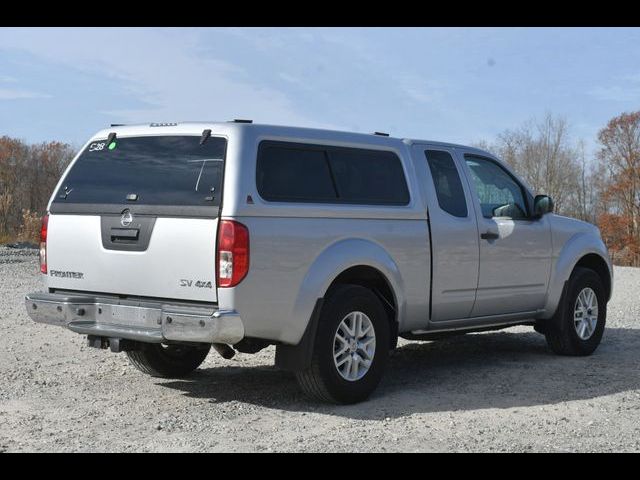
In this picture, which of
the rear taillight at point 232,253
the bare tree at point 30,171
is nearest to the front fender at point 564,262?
the rear taillight at point 232,253

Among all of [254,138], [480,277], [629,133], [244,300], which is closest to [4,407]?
[244,300]

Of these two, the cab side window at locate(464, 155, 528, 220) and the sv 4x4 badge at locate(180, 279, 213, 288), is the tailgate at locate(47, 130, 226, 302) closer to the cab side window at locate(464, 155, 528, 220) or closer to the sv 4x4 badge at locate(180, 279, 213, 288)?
the sv 4x4 badge at locate(180, 279, 213, 288)

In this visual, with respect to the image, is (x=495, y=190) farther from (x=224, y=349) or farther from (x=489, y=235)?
(x=224, y=349)

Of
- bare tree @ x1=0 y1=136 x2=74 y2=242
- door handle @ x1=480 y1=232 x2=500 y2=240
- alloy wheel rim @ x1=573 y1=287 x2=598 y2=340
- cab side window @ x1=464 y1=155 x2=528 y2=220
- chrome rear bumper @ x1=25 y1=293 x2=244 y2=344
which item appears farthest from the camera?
bare tree @ x1=0 y1=136 x2=74 y2=242

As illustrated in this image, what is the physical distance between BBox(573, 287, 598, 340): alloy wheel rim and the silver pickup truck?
1.50m

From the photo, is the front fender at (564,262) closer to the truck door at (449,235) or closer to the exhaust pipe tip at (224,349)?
the truck door at (449,235)

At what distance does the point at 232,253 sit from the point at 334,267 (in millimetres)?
910

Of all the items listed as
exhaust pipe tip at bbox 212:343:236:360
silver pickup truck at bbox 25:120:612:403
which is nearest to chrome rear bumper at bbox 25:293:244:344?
silver pickup truck at bbox 25:120:612:403

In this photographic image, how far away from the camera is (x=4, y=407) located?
21.2 ft

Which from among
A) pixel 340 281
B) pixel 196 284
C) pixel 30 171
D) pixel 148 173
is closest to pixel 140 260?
pixel 196 284

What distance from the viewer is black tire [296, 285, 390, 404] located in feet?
20.4

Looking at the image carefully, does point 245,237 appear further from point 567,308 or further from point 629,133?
point 629,133

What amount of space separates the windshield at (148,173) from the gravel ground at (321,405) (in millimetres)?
1542

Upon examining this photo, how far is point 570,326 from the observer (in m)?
8.72
